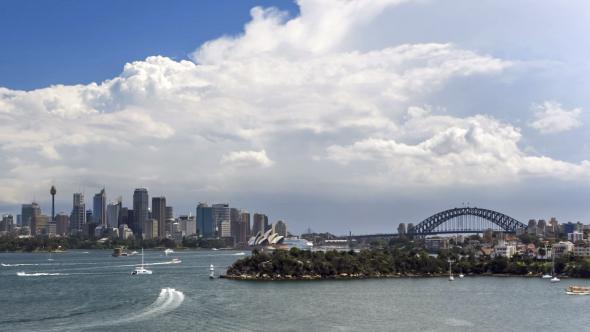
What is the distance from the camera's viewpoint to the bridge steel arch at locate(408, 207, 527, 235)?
15112 centimetres

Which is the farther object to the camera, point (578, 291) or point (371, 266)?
point (371, 266)

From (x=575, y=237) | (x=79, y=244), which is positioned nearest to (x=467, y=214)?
(x=575, y=237)

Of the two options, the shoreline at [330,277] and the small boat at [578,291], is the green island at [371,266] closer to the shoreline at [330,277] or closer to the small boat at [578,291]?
the shoreline at [330,277]

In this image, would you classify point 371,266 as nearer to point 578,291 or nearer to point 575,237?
point 578,291

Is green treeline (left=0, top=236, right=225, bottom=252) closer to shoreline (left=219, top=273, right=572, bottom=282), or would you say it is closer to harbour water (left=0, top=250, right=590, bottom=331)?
harbour water (left=0, top=250, right=590, bottom=331)

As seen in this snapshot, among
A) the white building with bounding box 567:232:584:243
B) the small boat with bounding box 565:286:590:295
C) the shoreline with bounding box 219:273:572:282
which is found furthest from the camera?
the white building with bounding box 567:232:584:243

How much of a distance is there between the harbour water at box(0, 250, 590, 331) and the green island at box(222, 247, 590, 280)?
345 cm

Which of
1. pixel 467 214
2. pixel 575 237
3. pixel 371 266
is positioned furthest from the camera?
pixel 467 214

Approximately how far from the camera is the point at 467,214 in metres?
156

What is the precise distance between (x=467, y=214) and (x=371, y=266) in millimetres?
99880

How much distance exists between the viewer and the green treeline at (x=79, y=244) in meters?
154

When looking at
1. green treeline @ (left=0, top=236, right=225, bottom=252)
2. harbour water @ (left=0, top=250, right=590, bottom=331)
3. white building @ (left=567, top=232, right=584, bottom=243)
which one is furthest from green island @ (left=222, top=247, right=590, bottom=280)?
green treeline @ (left=0, top=236, right=225, bottom=252)

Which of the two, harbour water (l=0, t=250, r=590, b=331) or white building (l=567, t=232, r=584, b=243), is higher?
white building (l=567, t=232, r=584, b=243)

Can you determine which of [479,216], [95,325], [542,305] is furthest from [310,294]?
[479,216]
